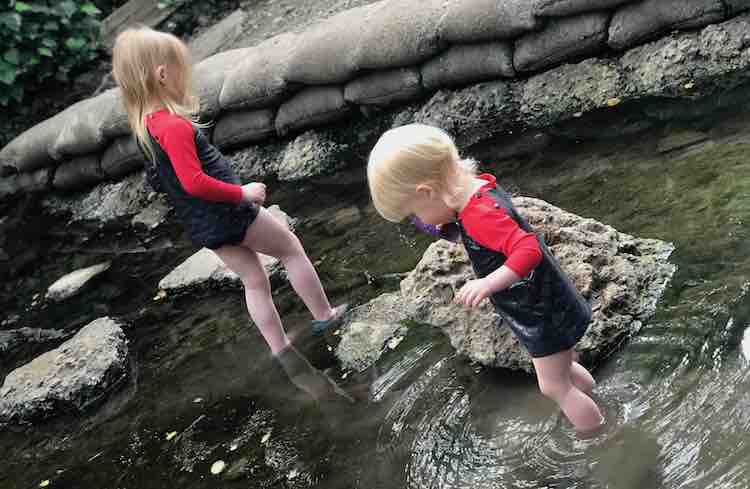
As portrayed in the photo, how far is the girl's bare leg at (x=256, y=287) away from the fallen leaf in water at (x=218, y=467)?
2.41ft

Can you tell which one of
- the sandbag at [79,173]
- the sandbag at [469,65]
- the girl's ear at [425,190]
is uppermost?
the girl's ear at [425,190]

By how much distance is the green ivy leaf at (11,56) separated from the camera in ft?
31.3

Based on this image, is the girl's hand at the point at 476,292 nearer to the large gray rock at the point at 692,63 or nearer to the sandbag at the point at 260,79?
the large gray rock at the point at 692,63

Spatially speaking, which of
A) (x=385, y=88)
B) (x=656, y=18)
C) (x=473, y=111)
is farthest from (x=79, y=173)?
(x=656, y=18)

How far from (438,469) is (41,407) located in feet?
8.05

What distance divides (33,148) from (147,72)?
6.27 m

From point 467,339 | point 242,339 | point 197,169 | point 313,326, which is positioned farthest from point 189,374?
point 467,339

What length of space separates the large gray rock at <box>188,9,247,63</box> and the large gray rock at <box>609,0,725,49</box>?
5079 mm

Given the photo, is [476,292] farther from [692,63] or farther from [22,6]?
[22,6]

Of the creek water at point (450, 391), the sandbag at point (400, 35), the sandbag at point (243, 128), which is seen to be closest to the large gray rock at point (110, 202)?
the sandbag at point (243, 128)

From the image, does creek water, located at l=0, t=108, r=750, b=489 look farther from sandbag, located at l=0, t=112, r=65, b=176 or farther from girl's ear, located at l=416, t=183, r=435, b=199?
sandbag, located at l=0, t=112, r=65, b=176

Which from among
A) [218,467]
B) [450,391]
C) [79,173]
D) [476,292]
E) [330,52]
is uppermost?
[476,292]

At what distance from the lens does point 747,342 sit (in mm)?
2658

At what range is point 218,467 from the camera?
328 centimetres
